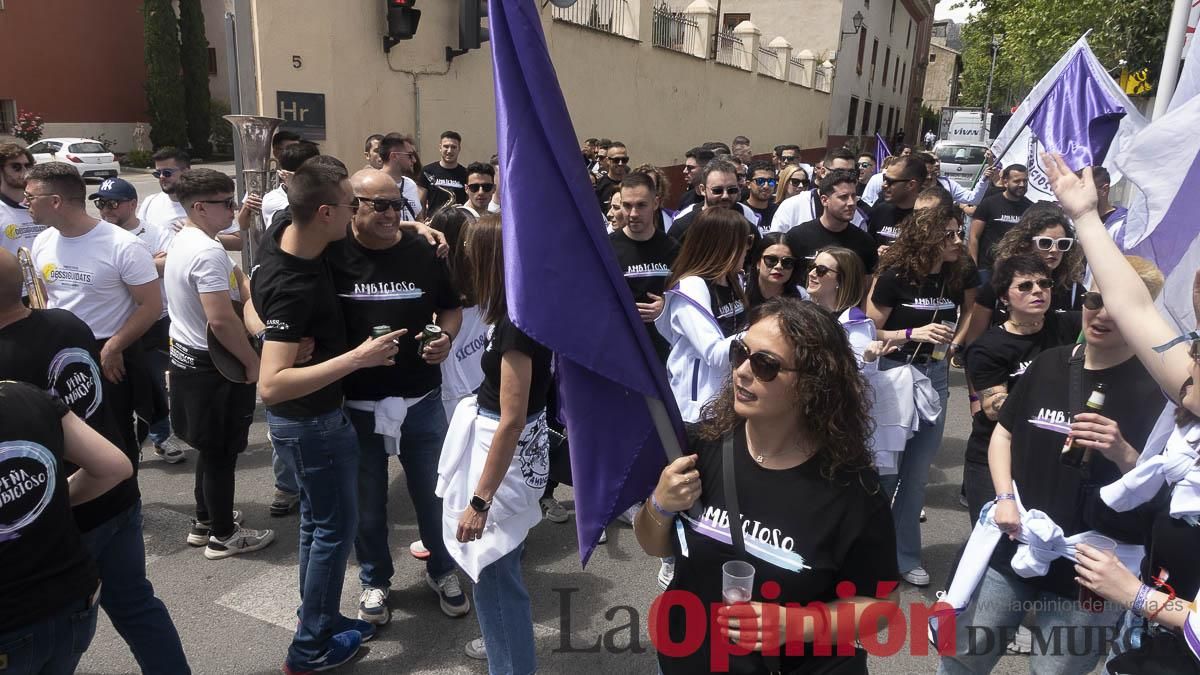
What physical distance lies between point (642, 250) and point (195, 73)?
112 ft

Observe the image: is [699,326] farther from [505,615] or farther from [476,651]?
[476,651]

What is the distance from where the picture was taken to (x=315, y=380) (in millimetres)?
2734

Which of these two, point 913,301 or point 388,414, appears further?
point 913,301

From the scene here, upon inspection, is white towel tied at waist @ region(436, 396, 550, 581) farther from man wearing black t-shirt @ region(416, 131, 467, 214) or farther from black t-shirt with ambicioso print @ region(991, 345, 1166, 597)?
man wearing black t-shirt @ region(416, 131, 467, 214)

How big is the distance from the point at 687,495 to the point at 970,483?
68.3 inches

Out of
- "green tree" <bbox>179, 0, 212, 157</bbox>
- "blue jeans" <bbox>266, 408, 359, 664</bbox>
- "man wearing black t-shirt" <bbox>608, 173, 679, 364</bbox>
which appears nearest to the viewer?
"blue jeans" <bbox>266, 408, 359, 664</bbox>

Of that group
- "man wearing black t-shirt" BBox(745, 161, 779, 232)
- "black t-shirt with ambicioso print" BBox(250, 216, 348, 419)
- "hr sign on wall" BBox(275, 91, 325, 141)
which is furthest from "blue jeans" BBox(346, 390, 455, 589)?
"hr sign on wall" BBox(275, 91, 325, 141)

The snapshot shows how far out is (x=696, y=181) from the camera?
7852 millimetres

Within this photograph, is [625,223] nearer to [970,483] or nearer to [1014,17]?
[970,483]

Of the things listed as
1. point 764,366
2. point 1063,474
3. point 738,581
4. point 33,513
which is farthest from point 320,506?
point 1063,474

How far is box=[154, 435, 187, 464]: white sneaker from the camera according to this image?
527 centimetres

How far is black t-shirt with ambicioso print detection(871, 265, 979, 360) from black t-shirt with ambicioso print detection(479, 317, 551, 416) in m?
2.09

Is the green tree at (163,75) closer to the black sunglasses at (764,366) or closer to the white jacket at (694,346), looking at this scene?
the white jacket at (694,346)

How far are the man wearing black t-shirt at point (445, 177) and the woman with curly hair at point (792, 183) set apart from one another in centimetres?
314
